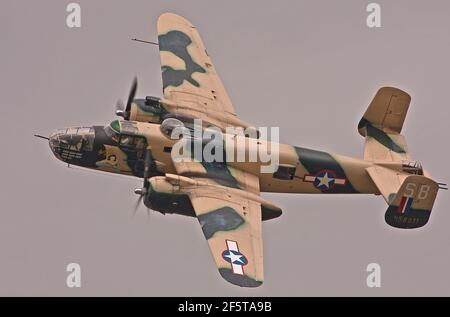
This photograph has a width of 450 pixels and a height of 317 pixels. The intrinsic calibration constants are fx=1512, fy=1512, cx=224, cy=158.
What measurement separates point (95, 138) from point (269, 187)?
7.60 m

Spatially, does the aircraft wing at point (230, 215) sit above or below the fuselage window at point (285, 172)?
below

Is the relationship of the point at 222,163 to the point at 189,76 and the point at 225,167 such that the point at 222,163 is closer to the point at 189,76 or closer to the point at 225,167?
the point at 225,167

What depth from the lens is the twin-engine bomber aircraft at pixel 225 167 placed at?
5900 cm

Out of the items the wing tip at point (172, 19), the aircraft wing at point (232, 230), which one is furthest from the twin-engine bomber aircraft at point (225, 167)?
the wing tip at point (172, 19)

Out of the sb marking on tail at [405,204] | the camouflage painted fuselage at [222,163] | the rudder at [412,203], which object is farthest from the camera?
the camouflage painted fuselage at [222,163]

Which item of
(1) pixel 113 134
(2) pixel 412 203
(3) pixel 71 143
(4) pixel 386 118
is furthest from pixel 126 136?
(2) pixel 412 203

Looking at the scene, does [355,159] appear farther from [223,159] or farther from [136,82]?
[136,82]

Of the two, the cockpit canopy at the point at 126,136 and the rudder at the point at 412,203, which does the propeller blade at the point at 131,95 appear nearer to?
the cockpit canopy at the point at 126,136

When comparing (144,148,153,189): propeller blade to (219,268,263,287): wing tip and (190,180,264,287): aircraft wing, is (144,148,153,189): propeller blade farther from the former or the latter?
(219,268,263,287): wing tip

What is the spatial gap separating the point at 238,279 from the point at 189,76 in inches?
582

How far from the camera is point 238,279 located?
5559 cm

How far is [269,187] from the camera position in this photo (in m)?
63.8

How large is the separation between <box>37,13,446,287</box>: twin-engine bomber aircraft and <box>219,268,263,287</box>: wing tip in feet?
0.23

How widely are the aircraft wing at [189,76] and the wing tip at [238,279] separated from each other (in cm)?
1107
